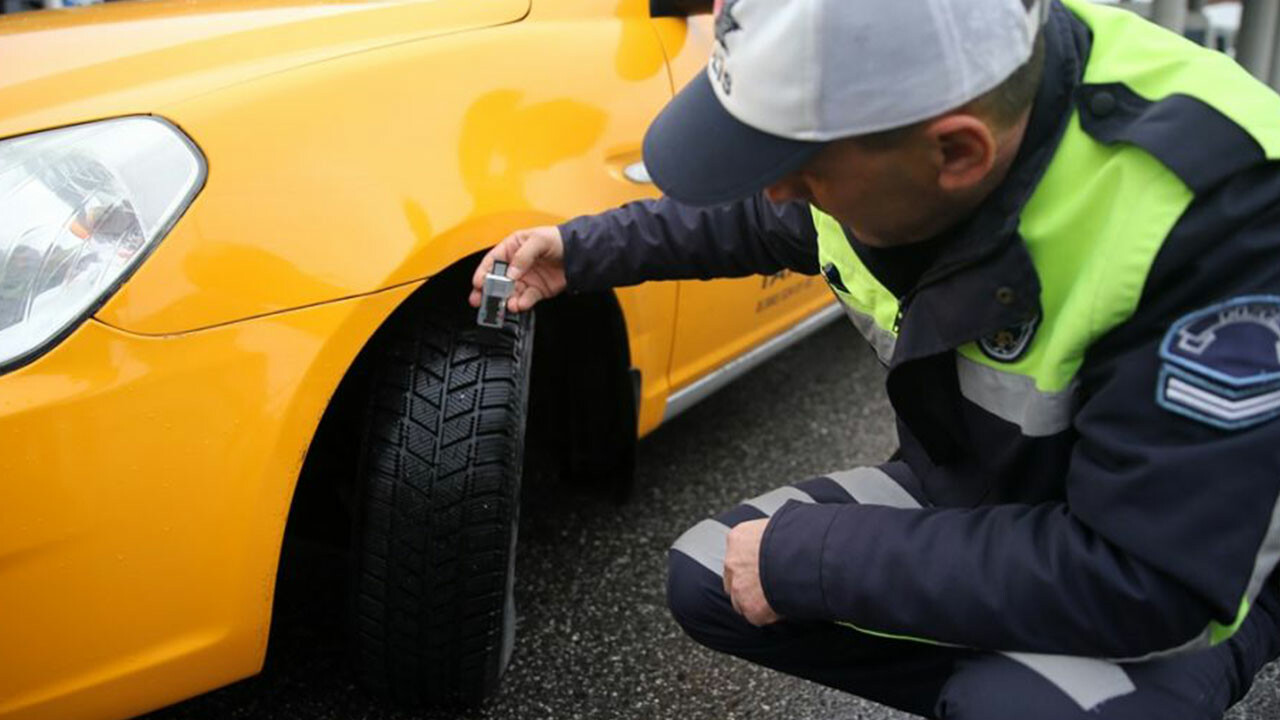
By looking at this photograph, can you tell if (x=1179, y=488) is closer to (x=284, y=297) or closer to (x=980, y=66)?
(x=980, y=66)

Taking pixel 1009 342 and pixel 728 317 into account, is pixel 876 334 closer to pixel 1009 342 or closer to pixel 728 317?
pixel 1009 342

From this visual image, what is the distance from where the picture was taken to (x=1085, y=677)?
4.53ft

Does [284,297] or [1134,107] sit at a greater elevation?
[1134,107]

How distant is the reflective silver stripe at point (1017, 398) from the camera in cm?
138

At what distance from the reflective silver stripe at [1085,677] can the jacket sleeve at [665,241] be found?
675mm

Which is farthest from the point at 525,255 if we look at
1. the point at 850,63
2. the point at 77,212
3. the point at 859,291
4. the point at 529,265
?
the point at 850,63

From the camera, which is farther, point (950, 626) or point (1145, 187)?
point (950, 626)

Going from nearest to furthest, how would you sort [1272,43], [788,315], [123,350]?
[123,350]
[788,315]
[1272,43]

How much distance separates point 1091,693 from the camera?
1.37 metres

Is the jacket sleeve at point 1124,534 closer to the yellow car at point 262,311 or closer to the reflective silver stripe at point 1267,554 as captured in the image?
the reflective silver stripe at point 1267,554

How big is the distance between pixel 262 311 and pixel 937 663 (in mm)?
968

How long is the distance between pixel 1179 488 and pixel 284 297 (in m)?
1.07

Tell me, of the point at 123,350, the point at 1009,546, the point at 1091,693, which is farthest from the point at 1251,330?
the point at 123,350

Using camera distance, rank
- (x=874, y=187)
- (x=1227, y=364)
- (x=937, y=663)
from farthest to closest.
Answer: (x=937, y=663) → (x=874, y=187) → (x=1227, y=364)
